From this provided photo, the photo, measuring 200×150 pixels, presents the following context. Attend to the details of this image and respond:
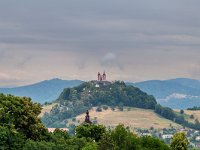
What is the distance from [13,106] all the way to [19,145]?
29.0ft

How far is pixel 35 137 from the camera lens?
129m

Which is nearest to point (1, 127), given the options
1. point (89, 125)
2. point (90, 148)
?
point (90, 148)

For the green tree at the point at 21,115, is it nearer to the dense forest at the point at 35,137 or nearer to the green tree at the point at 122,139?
the dense forest at the point at 35,137

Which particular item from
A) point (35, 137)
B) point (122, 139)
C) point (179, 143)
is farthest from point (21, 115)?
point (179, 143)

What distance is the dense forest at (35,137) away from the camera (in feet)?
384

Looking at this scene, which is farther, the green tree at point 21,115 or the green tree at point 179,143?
the green tree at point 179,143

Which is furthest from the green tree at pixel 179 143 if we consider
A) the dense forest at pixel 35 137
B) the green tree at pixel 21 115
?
the green tree at pixel 21 115

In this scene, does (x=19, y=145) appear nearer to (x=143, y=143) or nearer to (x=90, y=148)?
(x=90, y=148)

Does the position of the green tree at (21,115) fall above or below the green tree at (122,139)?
above

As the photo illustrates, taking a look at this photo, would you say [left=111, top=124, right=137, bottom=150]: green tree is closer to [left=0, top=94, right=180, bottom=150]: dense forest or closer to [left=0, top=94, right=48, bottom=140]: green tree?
[left=0, top=94, right=180, bottom=150]: dense forest

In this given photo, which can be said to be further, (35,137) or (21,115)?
(35,137)

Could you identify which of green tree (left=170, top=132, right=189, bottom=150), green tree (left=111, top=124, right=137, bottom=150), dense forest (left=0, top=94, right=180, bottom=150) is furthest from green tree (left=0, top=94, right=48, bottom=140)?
green tree (left=170, top=132, right=189, bottom=150)

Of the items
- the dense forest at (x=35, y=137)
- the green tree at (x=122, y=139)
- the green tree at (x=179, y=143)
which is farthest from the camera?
the green tree at (x=179, y=143)

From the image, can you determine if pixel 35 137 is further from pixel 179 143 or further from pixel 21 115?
pixel 179 143
